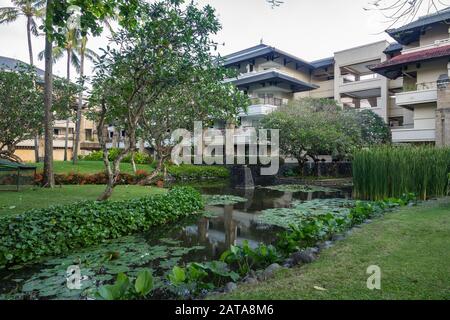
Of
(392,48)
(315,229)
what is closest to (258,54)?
(392,48)

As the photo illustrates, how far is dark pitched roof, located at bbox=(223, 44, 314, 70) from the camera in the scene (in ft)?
94.2

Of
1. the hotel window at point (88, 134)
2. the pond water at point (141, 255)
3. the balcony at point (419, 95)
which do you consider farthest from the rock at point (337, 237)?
the hotel window at point (88, 134)

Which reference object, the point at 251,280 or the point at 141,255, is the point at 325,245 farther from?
the point at 141,255

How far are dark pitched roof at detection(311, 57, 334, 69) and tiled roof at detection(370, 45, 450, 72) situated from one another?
9673 millimetres

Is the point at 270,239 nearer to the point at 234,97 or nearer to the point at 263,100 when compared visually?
the point at 234,97

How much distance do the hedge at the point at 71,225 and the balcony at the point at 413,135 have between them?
17.5 meters

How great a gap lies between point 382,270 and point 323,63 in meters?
31.3

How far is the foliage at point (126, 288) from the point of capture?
118 inches

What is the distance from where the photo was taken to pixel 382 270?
3684 mm

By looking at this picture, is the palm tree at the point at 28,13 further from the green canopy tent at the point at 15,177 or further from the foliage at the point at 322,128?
the foliage at the point at 322,128

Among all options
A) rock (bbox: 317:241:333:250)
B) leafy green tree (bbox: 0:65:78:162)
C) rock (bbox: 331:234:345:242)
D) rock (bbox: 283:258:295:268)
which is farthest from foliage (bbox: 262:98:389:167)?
rock (bbox: 283:258:295:268)

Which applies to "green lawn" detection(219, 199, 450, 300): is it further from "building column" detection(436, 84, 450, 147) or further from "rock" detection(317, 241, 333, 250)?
"building column" detection(436, 84, 450, 147)
